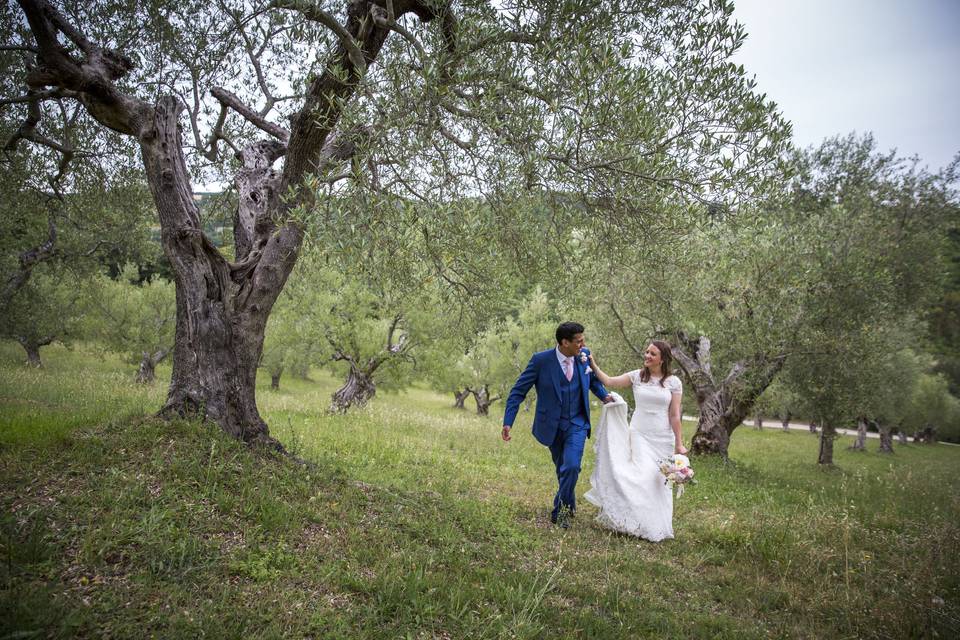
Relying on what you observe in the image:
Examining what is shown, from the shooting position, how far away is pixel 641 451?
7406 mm

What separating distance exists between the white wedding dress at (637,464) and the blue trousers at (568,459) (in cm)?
57

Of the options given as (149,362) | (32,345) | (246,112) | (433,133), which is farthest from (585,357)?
(32,345)

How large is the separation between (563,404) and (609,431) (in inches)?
41.2

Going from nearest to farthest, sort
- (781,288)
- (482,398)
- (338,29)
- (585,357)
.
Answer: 1. (338,29)
2. (585,357)
3. (781,288)
4. (482,398)

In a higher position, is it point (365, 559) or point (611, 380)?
point (611, 380)

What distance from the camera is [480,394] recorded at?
3447 cm

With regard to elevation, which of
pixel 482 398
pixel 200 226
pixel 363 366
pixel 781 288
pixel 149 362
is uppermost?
pixel 781 288

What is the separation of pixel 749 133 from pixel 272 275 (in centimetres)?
685

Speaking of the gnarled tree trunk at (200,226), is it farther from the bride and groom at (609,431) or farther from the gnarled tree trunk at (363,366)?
the gnarled tree trunk at (363,366)

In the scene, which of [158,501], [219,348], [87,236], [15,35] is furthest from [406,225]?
[87,236]

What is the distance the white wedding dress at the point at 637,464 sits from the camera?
22.9ft

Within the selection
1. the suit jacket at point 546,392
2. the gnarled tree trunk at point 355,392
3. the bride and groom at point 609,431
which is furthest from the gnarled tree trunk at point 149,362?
the bride and groom at point 609,431

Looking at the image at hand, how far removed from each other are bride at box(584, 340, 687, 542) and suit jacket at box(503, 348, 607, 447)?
343 mm

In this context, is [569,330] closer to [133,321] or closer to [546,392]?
[546,392]
